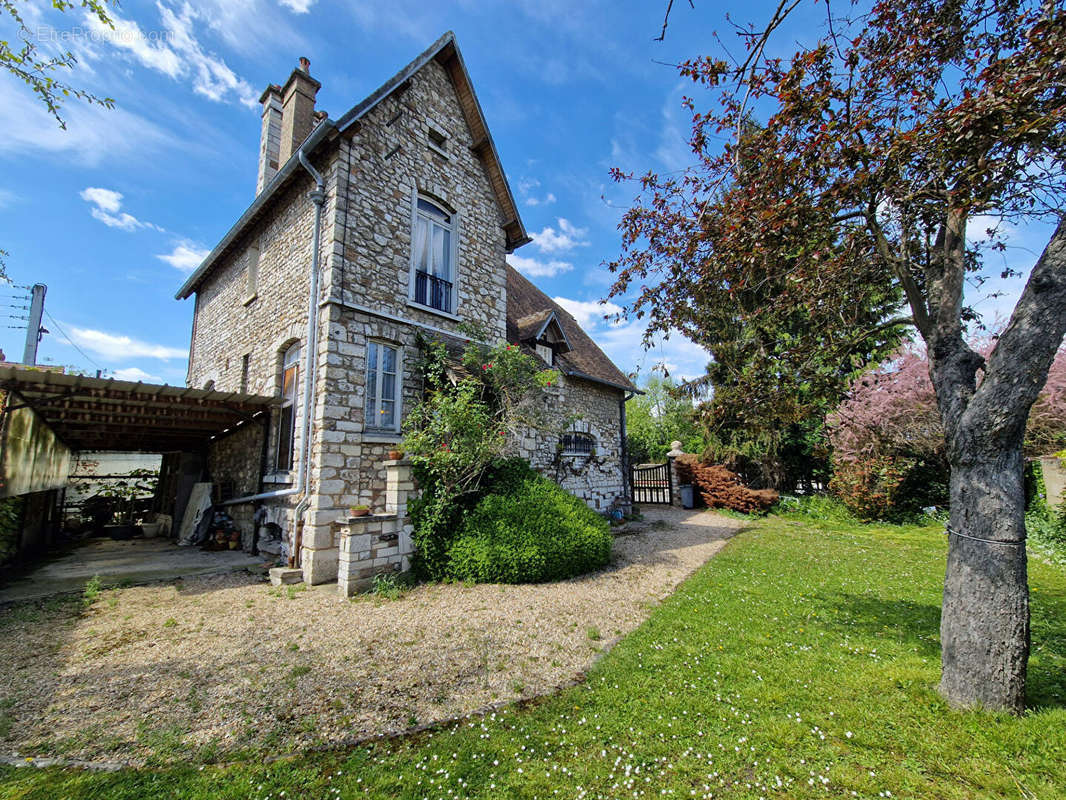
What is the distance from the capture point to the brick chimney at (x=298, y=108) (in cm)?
942

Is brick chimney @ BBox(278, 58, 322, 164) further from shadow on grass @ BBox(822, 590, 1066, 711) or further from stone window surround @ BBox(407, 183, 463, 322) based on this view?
shadow on grass @ BBox(822, 590, 1066, 711)

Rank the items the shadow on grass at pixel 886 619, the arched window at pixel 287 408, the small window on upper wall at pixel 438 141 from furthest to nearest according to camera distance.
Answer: the small window on upper wall at pixel 438 141 → the arched window at pixel 287 408 → the shadow on grass at pixel 886 619

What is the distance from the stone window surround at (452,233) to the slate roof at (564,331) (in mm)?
2323

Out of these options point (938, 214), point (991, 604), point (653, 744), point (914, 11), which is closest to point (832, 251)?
point (938, 214)

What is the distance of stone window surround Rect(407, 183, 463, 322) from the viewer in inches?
308

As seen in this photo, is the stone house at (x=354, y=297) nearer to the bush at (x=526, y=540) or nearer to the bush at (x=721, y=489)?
the bush at (x=526, y=540)

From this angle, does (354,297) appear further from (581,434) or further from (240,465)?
(581,434)

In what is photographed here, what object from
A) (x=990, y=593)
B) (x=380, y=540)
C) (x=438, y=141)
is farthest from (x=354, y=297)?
(x=990, y=593)

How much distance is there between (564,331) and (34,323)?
19.2 m

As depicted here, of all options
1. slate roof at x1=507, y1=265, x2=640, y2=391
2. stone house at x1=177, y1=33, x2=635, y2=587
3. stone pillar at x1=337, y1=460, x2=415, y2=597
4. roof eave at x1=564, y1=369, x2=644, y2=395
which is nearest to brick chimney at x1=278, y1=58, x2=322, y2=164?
stone house at x1=177, y1=33, x2=635, y2=587

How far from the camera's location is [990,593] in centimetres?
280

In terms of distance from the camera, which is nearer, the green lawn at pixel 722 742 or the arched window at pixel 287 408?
Result: the green lawn at pixel 722 742

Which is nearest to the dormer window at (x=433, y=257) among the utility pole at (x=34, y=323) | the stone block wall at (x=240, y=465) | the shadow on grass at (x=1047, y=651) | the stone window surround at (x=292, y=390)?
the stone window surround at (x=292, y=390)

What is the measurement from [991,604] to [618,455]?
1066 centimetres
